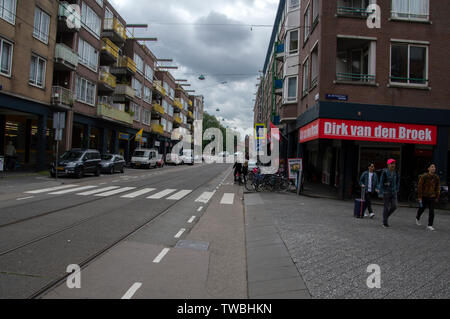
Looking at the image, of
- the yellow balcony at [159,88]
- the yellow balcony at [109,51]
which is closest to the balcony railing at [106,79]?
the yellow balcony at [109,51]

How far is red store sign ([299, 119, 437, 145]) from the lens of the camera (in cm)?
1507

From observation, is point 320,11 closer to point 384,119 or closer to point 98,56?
point 384,119

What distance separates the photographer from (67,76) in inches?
1001

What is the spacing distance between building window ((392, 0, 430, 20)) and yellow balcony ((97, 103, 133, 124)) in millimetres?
23969

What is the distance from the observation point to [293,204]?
12.6m

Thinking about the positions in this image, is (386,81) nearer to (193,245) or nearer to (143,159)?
(193,245)

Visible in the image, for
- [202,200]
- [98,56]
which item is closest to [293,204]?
[202,200]

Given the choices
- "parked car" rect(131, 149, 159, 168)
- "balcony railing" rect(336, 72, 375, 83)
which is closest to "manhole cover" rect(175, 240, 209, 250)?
"balcony railing" rect(336, 72, 375, 83)

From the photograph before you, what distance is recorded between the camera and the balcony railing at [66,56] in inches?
903

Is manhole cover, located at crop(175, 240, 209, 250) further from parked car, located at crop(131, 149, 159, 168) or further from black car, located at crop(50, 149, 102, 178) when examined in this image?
parked car, located at crop(131, 149, 159, 168)

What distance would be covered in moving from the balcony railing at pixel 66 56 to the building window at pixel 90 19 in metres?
3.87

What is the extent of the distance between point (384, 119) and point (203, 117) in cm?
9868

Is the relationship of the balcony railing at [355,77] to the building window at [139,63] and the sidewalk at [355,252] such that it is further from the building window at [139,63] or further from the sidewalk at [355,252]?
the building window at [139,63]

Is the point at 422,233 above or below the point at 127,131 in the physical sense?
below
